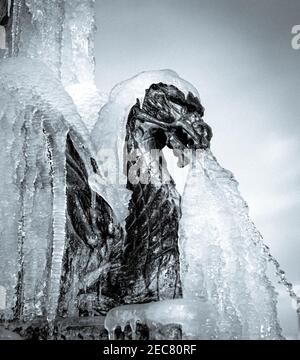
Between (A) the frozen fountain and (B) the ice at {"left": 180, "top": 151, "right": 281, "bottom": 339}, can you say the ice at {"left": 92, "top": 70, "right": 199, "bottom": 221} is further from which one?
(B) the ice at {"left": 180, "top": 151, "right": 281, "bottom": 339}

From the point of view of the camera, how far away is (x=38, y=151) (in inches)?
117

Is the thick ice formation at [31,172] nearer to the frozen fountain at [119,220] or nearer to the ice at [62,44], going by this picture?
the frozen fountain at [119,220]

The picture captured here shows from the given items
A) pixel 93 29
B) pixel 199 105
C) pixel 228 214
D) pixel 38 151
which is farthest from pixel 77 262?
pixel 93 29

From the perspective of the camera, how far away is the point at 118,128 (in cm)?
309

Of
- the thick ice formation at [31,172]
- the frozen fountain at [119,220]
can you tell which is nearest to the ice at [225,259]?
the frozen fountain at [119,220]

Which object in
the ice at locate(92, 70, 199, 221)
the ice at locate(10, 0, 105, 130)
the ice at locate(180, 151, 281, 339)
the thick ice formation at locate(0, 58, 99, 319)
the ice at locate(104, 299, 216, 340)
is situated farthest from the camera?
the ice at locate(10, 0, 105, 130)

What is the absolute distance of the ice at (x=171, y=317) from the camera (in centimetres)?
229

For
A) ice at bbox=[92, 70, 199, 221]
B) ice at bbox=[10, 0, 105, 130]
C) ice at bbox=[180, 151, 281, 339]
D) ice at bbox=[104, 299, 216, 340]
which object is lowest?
ice at bbox=[104, 299, 216, 340]

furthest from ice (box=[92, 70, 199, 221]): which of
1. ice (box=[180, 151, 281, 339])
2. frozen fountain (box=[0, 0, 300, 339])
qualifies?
ice (box=[180, 151, 281, 339])

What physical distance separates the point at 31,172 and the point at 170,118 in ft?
2.84

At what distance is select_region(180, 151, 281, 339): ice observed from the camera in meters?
2.51

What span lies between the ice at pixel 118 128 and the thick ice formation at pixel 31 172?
4.6 inches

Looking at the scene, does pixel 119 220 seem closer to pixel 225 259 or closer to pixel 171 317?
pixel 225 259

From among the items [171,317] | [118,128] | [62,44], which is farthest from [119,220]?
[62,44]
